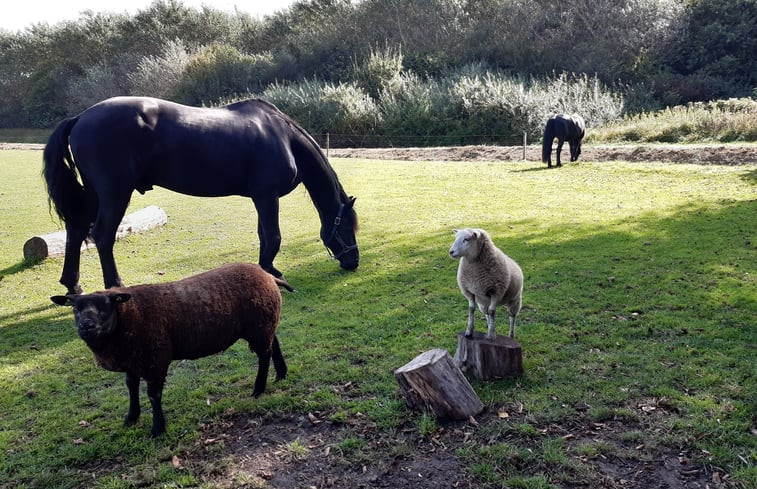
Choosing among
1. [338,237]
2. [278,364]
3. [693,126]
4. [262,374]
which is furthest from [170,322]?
[693,126]

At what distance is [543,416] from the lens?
5.28 meters

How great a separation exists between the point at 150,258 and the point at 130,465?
7.52 meters

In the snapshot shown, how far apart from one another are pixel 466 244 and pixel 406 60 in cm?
3863

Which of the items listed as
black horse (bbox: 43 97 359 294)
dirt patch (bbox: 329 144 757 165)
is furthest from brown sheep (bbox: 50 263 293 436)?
dirt patch (bbox: 329 144 757 165)

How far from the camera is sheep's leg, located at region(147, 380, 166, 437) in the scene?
16.8 ft

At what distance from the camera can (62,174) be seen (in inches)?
320

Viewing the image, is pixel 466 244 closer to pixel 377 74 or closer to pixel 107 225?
pixel 107 225

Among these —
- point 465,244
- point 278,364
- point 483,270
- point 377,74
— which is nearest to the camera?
point 465,244

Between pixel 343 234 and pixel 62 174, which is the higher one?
pixel 62 174

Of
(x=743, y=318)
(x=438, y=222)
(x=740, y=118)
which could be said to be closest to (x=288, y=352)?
(x=743, y=318)

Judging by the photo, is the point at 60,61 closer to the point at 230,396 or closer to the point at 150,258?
the point at 150,258

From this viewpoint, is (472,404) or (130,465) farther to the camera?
(472,404)

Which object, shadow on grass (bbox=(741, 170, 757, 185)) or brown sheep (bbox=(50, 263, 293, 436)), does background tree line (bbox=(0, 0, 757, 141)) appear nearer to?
shadow on grass (bbox=(741, 170, 757, 185))

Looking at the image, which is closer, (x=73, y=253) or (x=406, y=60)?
(x=73, y=253)
